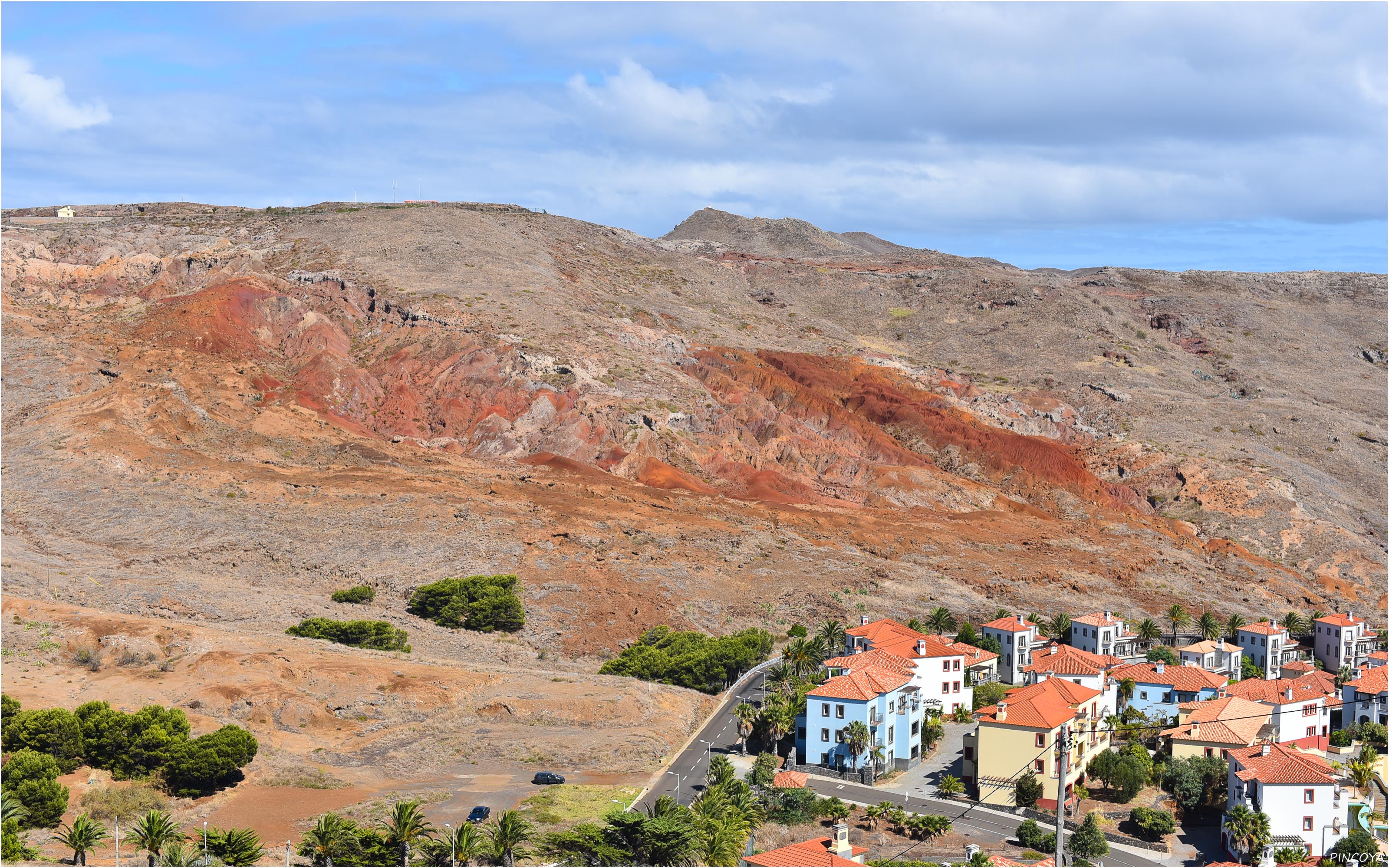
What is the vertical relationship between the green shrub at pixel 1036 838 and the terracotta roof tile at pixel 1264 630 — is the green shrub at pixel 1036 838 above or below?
below

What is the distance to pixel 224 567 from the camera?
275ft

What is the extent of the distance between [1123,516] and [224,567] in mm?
75076

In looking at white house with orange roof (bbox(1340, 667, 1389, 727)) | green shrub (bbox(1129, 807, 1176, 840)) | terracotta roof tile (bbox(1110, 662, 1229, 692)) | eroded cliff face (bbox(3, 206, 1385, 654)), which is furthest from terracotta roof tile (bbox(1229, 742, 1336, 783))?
eroded cliff face (bbox(3, 206, 1385, 654))

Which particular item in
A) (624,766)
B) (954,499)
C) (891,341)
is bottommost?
(624,766)

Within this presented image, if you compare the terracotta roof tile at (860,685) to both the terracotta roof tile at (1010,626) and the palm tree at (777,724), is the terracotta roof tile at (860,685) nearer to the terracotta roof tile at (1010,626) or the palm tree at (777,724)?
the palm tree at (777,724)

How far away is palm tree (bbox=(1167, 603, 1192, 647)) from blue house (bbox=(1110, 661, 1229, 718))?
65.2 ft

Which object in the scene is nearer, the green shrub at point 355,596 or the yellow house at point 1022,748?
the yellow house at point 1022,748

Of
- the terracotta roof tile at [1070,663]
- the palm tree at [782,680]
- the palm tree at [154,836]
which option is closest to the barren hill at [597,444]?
the palm tree at [782,680]

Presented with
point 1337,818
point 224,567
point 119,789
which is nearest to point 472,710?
point 119,789

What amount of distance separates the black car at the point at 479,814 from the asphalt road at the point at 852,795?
5.70 m

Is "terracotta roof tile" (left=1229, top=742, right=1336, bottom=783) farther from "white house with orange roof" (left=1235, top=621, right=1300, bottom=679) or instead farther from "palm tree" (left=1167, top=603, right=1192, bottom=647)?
"palm tree" (left=1167, top=603, right=1192, bottom=647)

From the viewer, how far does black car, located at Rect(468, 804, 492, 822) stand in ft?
153

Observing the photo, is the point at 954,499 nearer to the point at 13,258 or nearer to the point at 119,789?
the point at 119,789

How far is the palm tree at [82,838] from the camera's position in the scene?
4003 centimetres
